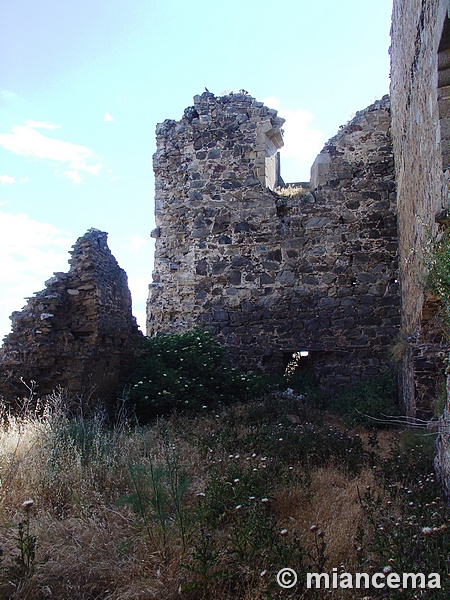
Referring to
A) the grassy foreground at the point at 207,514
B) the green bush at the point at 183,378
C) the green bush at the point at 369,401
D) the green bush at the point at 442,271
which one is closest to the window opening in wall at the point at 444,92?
the green bush at the point at 442,271

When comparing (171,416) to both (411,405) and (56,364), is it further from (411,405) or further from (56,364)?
(411,405)

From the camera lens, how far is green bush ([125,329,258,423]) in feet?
27.5

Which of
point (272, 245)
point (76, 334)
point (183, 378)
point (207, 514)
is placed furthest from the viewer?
point (272, 245)

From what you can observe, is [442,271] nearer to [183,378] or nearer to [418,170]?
[418,170]

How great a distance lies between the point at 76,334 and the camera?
331 inches

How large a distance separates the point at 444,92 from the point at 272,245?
19.0 feet

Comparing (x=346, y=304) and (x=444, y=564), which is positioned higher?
(x=346, y=304)

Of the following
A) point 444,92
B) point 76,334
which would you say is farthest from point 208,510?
point 76,334

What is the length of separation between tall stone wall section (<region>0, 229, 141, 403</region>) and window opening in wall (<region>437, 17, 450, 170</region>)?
5346 mm

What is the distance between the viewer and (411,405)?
7316mm

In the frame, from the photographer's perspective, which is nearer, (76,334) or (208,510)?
(208,510)

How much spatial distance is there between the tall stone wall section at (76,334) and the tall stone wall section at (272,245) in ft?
7.72

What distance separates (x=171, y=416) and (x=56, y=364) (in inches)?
72.0

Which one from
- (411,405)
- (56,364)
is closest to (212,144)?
(56,364)
